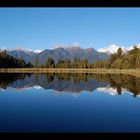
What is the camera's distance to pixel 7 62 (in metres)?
53.9

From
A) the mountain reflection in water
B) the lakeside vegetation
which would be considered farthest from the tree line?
the mountain reflection in water

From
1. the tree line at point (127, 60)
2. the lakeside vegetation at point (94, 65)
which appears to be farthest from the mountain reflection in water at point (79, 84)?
the tree line at point (127, 60)

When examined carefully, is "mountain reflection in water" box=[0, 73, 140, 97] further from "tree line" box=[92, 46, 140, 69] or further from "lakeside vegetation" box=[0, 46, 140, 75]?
"tree line" box=[92, 46, 140, 69]

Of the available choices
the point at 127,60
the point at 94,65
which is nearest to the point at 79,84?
the point at 127,60

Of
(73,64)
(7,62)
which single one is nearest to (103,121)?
(7,62)

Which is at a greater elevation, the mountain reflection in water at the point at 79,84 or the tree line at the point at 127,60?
the tree line at the point at 127,60

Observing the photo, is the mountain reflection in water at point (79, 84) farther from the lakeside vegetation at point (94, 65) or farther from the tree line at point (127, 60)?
the tree line at point (127, 60)

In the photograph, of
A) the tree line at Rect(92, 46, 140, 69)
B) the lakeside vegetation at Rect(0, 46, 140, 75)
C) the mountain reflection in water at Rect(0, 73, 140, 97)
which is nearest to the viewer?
the mountain reflection in water at Rect(0, 73, 140, 97)

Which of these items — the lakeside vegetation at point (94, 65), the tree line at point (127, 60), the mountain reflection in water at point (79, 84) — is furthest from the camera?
the lakeside vegetation at point (94, 65)
